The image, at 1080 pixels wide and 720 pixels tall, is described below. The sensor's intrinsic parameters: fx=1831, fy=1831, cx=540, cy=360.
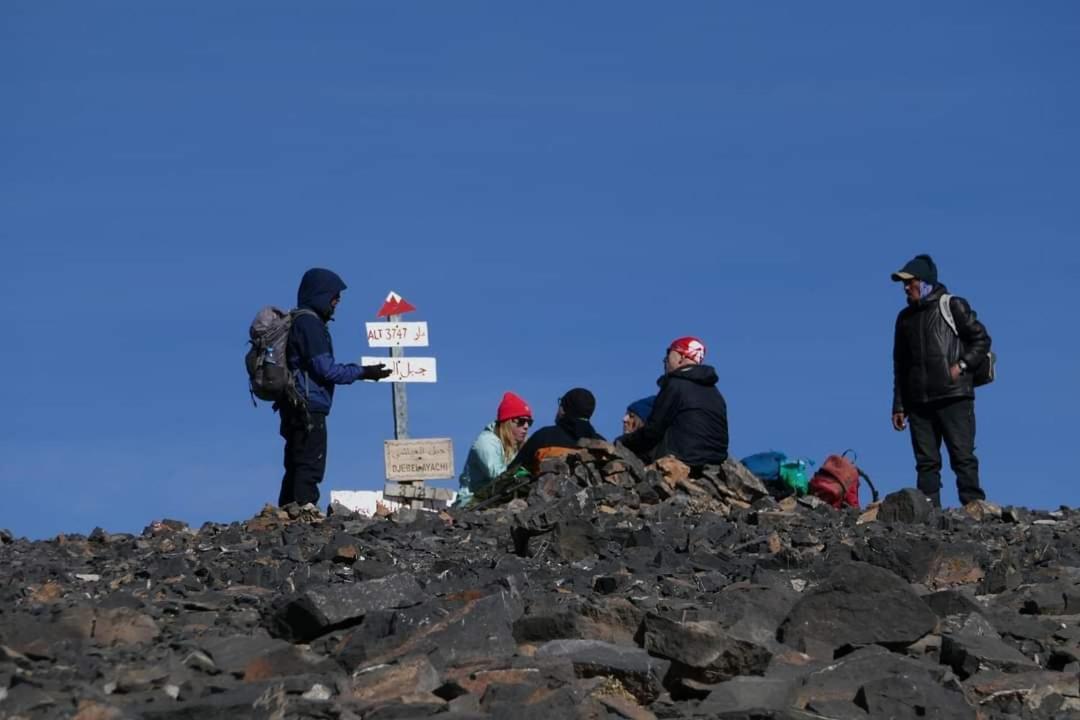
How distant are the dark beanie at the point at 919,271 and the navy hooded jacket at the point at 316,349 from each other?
435cm

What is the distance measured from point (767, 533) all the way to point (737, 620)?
3.61 metres

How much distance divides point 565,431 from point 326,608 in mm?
8442

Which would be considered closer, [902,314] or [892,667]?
[892,667]

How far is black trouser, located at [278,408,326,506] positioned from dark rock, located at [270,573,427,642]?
651cm

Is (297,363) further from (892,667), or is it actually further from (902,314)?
(892,667)

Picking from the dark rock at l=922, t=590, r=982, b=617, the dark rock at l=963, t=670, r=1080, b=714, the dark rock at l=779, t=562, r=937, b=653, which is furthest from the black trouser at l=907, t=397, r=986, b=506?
the dark rock at l=963, t=670, r=1080, b=714

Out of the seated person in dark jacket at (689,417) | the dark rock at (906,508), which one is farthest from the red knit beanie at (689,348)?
the dark rock at (906,508)

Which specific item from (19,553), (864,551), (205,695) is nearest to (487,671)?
(205,695)

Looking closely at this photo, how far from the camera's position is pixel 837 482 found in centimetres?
1478

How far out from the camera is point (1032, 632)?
704 centimetres

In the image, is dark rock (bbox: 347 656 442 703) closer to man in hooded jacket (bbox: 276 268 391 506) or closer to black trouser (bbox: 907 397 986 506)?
man in hooded jacket (bbox: 276 268 391 506)

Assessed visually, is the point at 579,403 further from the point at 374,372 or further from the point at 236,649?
the point at 236,649

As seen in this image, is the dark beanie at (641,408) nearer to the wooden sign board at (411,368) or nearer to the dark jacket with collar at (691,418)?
the dark jacket with collar at (691,418)

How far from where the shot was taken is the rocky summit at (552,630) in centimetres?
553
